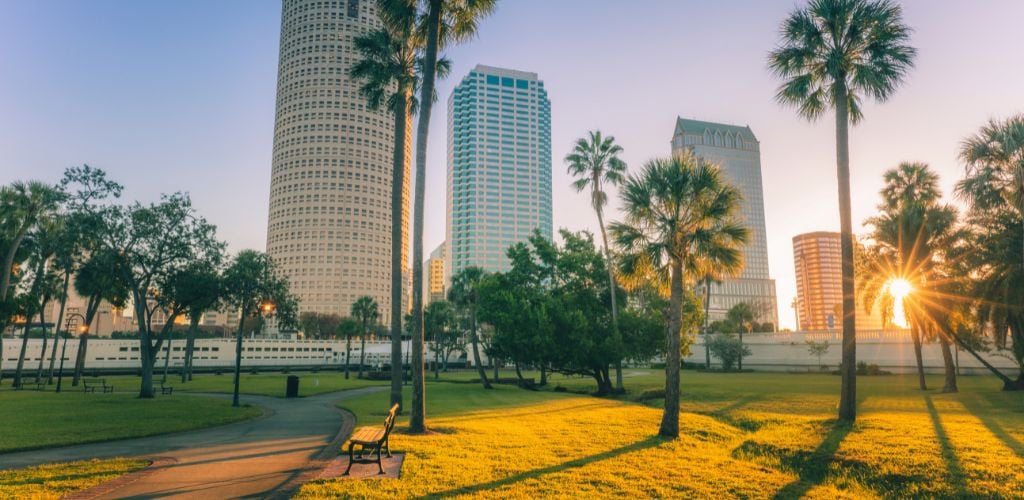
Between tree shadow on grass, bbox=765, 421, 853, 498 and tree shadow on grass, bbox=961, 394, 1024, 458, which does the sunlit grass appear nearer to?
tree shadow on grass, bbox=765, 421, 853, 498

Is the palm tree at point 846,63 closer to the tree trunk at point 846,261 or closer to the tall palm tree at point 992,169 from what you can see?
the tree trunk at point 846,261

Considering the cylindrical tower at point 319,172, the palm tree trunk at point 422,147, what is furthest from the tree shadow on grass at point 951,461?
the cylindrical tower at point 319,172

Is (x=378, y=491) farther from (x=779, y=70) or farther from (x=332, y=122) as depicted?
(x=332, y=122)

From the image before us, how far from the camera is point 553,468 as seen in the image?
10.8 m

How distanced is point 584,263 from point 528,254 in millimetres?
4830

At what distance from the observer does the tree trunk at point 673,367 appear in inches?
611

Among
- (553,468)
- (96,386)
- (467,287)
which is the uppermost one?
(467,287)

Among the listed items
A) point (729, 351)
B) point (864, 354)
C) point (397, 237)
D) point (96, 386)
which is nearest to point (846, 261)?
point (397, 237)

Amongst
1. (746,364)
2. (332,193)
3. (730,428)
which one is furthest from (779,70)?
(332,193)

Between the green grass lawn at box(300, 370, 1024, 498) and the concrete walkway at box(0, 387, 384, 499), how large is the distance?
5.05ft

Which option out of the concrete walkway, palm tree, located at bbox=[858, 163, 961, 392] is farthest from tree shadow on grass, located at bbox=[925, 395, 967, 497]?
palm tree, located at bbox=[858, 163, 961, 392]

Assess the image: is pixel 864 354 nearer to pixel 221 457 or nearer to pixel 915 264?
pixel 915 264

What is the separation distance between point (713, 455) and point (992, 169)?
24.2 m

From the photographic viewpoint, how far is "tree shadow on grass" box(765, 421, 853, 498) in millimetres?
9617
